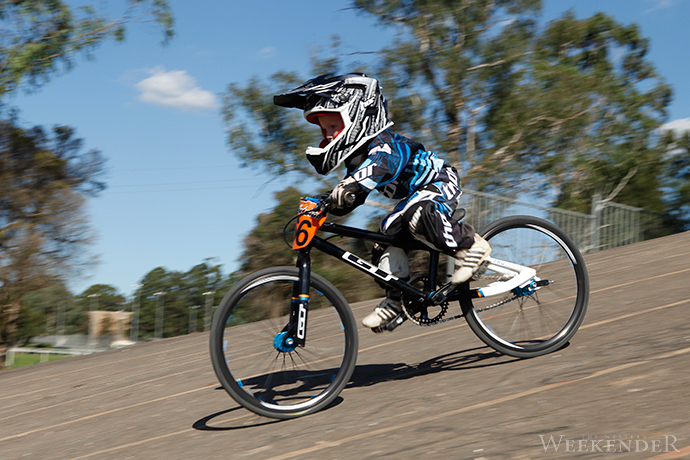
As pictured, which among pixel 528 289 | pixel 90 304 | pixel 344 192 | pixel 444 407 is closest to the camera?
pixel 444 407

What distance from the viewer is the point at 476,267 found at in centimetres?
388

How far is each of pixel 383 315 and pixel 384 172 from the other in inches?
35.1

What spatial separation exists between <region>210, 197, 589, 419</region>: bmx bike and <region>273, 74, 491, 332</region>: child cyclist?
105 mm

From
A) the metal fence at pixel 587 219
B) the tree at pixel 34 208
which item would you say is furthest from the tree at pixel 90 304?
the metal fence at pixel 587 219

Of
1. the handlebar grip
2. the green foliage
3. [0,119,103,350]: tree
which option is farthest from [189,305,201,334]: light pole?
the handlebar grip

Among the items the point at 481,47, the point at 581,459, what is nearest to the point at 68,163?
the point at 481,47

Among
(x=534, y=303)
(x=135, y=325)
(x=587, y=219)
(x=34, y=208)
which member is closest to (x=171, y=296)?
(x=135, y=325)

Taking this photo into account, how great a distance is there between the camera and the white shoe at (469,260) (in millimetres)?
3869

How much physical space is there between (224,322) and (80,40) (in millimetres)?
17174

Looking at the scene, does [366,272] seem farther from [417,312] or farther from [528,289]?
[528,289]

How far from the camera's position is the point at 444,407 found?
330cm

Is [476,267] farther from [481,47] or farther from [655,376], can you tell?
[481,47]

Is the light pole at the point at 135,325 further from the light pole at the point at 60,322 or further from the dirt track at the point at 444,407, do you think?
the dirt track at the point at 444,407

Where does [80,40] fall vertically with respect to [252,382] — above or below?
above
